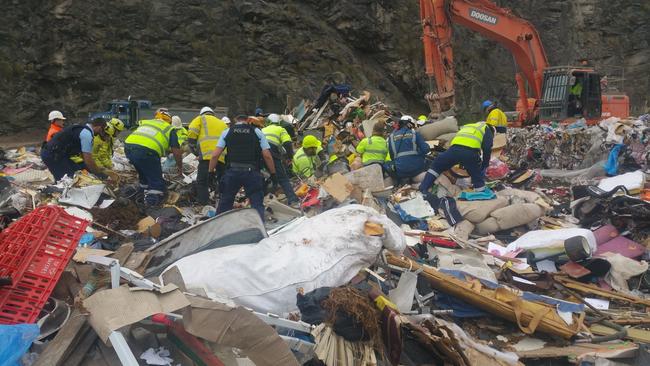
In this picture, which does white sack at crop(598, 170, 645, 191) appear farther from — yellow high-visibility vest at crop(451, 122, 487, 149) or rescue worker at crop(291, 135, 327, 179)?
rescue worker at crop(291, 135, 327, 179)

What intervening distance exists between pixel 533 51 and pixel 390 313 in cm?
1017

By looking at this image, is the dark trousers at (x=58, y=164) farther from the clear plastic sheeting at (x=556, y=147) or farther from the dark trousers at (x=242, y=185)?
the clear plastic sheeting at (x=556, y=147)

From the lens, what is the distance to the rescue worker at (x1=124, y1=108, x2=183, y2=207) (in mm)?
6508

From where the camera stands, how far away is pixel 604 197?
19.6 ft

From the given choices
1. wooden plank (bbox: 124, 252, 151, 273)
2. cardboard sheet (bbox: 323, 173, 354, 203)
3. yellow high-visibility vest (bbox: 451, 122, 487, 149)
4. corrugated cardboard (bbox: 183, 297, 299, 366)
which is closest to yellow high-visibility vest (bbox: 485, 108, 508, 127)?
yellow high-visibility vest (bbox: 451, 122, 487, 149)

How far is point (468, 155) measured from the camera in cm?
642

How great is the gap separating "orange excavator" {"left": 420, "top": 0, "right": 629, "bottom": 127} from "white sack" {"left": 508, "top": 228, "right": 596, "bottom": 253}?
6167 mm

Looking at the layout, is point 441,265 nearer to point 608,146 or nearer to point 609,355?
point 609,355

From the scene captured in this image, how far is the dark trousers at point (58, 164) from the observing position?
262 inches

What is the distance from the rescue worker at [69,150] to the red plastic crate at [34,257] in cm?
360

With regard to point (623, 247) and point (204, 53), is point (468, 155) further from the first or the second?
point (204, 53)

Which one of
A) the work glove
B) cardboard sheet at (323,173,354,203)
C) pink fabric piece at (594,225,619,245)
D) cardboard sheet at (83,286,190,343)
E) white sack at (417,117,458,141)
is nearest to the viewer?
cardboard sheet at (83,286,190,343)

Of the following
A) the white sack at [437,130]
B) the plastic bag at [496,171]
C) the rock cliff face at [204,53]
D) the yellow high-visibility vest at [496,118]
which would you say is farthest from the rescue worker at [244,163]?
the rock cliff face at [204,53]

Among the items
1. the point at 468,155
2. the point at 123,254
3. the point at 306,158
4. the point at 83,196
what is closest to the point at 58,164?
the point at 83,196
